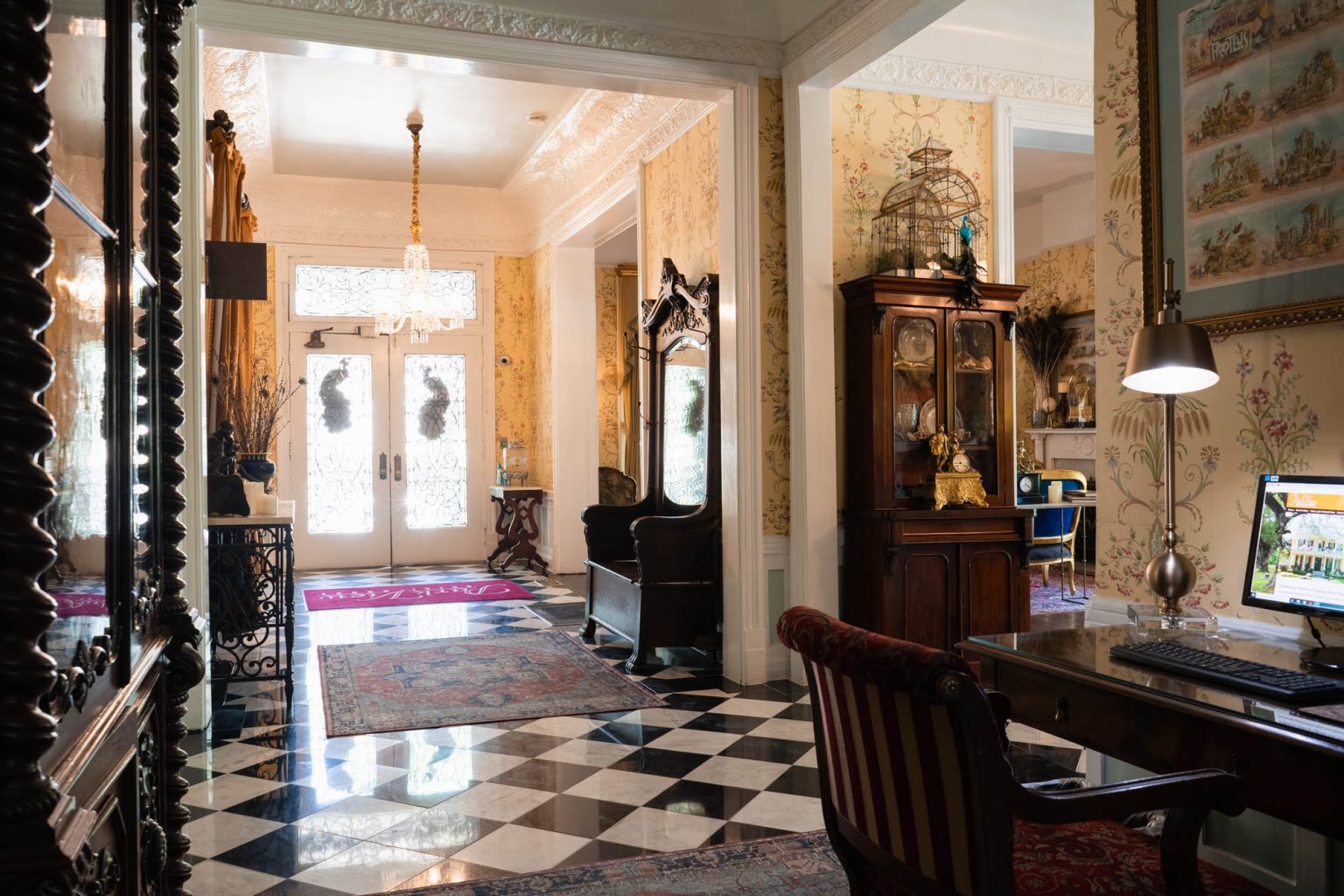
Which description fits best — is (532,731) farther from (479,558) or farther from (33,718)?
(479,558)

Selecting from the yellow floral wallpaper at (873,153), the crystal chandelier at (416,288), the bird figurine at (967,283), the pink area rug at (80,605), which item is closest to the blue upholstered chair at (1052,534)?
the yellow floral wallpaper at (873,153)

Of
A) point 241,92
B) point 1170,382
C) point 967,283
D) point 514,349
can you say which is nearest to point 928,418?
point 967,283

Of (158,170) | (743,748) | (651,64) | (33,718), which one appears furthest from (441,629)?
(33,718)

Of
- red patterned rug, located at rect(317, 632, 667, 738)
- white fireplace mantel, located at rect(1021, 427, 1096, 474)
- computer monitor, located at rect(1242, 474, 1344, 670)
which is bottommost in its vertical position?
red patterned rug, located at rect(317, 632, 667, 738)

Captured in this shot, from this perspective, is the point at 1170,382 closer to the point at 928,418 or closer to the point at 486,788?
the point at 486,788

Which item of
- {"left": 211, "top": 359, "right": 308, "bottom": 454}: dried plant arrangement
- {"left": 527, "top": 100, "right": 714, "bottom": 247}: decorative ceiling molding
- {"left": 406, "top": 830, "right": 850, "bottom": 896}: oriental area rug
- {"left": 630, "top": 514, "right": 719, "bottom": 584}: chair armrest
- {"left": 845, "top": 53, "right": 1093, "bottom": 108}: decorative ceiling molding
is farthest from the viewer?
{"left": 527, "top": 100, "right": 714, "bottom": 247}: decorative ceiling molding

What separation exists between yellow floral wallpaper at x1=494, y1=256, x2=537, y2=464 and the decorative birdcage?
18.2ft

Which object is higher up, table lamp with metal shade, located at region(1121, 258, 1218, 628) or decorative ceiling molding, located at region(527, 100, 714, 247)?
decorative ceiling molding, located at region(527, 100, 714, 247)

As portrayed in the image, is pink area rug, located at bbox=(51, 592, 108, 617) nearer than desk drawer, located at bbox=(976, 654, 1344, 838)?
Yes

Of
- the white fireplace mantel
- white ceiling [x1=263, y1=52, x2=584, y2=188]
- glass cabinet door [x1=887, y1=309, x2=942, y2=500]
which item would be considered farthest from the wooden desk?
the white fireplace mantel

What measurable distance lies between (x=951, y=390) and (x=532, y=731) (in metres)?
2.79

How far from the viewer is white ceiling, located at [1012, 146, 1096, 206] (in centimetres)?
885

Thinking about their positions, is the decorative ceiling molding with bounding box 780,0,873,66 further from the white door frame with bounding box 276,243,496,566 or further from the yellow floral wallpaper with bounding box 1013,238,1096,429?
the white door frame with bounding box 276,243,496,566

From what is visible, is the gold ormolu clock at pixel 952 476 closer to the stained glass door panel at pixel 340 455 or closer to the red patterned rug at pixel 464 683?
the red patterned rug at pixel 464 683
